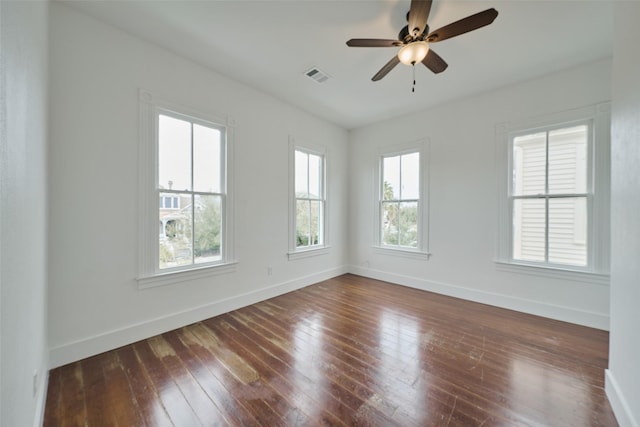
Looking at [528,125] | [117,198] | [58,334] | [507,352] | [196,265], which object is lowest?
[507,352]

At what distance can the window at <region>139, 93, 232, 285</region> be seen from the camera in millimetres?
2502

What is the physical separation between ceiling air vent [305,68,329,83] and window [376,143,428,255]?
194 cm

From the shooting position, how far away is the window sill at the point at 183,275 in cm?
249

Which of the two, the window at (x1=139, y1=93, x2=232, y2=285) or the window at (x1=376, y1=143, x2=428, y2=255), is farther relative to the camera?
the window at (x1=376, y1=143, x2=428, y2=255)

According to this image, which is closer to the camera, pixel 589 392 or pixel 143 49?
pixel 589 392

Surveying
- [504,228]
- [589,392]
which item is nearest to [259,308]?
[589,392]

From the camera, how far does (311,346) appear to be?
237 centimetres

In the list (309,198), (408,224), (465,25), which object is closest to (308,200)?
(309,198)

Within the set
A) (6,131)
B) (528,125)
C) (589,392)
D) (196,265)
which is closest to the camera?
(6,131)

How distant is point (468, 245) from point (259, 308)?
3.18 meters

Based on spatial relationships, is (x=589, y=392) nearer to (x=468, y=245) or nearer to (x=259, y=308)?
(x=468, y=245)

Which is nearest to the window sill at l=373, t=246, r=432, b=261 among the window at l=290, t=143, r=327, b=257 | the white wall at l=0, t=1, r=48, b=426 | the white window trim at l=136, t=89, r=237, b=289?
the window at l=290, t=143, r=327, b=257

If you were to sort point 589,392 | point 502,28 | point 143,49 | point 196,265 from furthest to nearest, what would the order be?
point 196,265
point 143,49
point 502,28
point 589,392

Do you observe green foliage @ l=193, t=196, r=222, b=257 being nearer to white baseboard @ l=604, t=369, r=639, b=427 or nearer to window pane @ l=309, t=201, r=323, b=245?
window pane @ l=309, t=201, r=323, b=245
